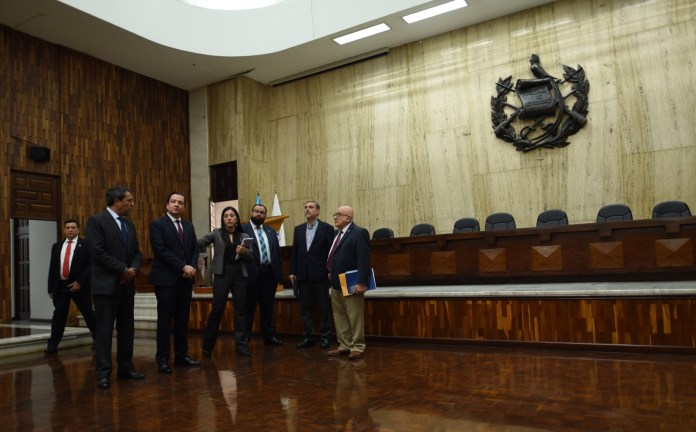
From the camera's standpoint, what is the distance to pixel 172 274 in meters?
3.90

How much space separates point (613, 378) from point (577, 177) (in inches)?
176

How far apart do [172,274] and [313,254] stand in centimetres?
134

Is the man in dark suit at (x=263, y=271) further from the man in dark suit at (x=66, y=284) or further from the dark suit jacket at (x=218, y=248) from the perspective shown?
the man in dark suit at (x=66, y=284)

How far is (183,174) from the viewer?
984 centimetres

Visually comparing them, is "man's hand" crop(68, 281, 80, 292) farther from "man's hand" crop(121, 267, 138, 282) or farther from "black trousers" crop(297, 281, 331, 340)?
"black trousers" crop(297, 281, 331, 340)

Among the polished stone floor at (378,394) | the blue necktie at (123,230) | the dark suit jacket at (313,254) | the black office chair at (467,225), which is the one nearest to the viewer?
the polished stone floor at (378,394)

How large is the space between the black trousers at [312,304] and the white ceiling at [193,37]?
4524 mm

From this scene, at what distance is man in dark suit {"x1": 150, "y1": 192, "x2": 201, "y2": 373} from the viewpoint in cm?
386

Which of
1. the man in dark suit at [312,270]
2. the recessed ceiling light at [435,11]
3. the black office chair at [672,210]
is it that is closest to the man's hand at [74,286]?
the man in dark suit at [312,270]

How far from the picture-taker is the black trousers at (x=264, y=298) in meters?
4.82

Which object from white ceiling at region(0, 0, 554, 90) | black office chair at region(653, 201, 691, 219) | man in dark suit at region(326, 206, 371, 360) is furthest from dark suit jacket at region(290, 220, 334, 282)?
white ceiling at region(0, 0, 554, 90)

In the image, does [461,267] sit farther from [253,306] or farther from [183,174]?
[183,174]

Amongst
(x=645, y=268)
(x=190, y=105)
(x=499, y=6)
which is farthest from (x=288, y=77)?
(x=645, y=268)

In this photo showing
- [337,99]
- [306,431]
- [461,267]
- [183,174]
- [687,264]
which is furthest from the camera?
[183,174]
